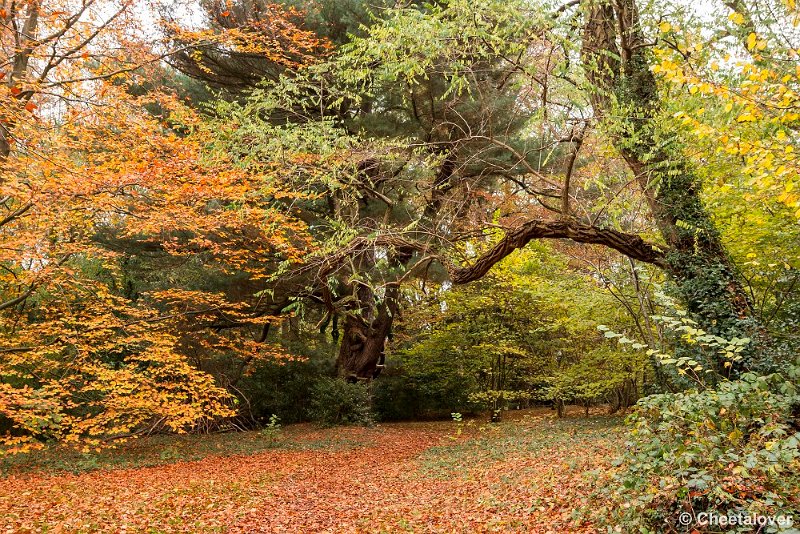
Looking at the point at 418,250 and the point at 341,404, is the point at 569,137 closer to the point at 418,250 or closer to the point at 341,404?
the point at 418,250

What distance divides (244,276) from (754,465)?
11.0 metres

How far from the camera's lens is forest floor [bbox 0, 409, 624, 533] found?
18.3 feet

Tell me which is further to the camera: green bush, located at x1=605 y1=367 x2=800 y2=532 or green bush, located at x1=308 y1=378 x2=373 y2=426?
green bush, located at x1=308 y1=378 x2=373 y2=426

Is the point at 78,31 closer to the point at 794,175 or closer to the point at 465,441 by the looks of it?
the point at 794,175

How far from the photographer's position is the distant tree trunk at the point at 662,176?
623 cm

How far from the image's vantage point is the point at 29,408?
26.7 feet

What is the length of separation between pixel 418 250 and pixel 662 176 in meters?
3.43

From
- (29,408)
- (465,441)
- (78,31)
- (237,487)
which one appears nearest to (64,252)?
(29,408)

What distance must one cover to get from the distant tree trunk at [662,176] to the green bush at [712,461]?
2.32 meters

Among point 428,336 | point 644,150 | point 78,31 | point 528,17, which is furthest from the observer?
point 428,336

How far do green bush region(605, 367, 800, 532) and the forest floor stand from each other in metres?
0.66

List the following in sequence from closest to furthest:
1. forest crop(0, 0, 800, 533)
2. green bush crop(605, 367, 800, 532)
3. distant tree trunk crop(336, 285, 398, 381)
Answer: green bush crop(605, 367, 800, 532) → forest crop(0, 0, 800, 533) → distant tree trunk crop(336, 285, 398, 381)
